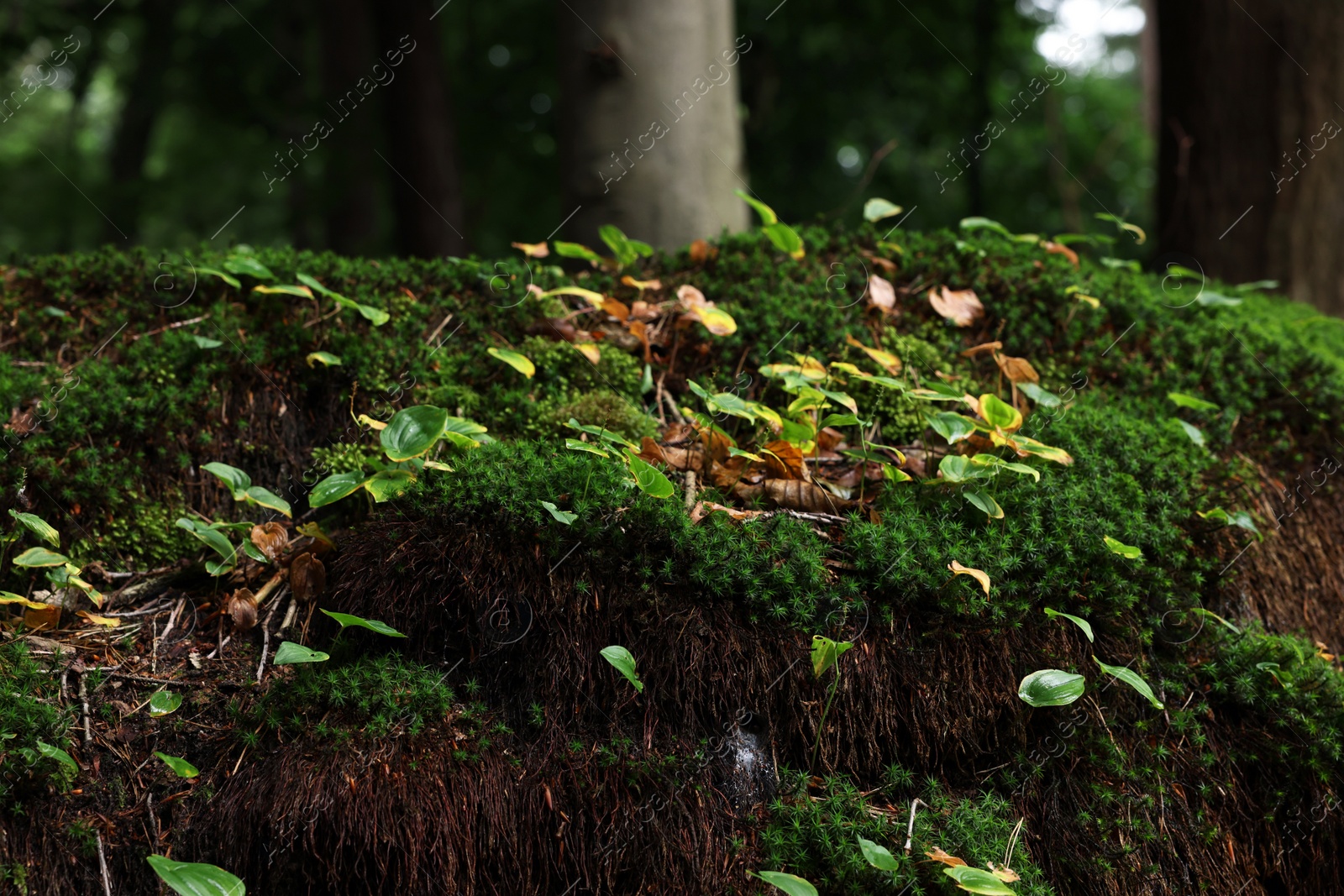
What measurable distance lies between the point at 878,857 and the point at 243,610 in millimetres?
1706

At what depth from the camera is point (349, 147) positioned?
8586mm

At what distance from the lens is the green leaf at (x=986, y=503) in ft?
7.73

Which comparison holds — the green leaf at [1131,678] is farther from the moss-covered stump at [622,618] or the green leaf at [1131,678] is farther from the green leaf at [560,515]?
the green leaf at [560,515]

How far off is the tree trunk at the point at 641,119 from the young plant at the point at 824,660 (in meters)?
2.54

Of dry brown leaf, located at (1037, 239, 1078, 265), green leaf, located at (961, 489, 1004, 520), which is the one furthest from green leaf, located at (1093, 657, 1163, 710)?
dry brown leaf, located at (1037, 239, 1078, 265)

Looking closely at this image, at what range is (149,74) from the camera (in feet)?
36.7

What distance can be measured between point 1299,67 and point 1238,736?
14.9ft

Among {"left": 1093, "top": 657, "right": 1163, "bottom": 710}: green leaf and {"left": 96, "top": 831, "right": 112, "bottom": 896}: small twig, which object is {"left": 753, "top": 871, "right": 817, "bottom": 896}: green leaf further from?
{"left": 96, "top": 831, "right": 112, "bottom": 896}: small twig

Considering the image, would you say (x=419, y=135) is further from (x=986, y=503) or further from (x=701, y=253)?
(x=986, y=503)

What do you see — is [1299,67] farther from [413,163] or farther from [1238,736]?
[413,163]

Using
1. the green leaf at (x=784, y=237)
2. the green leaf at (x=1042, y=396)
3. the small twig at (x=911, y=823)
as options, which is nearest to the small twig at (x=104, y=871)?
the small twig at (x=911, y=823)

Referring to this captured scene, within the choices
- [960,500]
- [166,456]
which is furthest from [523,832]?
[166,456]

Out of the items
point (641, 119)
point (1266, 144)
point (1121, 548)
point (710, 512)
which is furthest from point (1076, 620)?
point (1266, 144)

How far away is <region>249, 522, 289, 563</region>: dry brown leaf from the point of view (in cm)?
247
